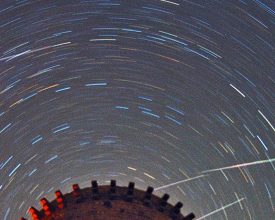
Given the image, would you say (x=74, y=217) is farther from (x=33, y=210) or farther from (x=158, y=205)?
(x=158, y=205)

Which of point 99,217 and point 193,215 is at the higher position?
point 193,215

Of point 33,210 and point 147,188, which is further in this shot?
point 147,188

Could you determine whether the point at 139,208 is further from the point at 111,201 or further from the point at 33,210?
the point at 33,210

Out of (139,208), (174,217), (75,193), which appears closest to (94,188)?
(75,193)

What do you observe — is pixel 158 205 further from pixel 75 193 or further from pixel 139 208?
pixel 75 193

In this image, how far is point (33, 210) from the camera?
42719mm

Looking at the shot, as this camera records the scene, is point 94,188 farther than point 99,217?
Yes

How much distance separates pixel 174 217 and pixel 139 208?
324cm

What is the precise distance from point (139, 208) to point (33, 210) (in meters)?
9.06

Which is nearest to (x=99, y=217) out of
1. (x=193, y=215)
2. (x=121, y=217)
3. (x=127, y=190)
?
(x=121, y=217)

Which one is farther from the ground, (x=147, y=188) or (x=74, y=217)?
(x=147, y=188)

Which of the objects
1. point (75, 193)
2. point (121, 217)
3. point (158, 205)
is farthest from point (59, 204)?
point (158, 205)

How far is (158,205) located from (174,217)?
178cm

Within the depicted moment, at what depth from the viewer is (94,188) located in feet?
147
